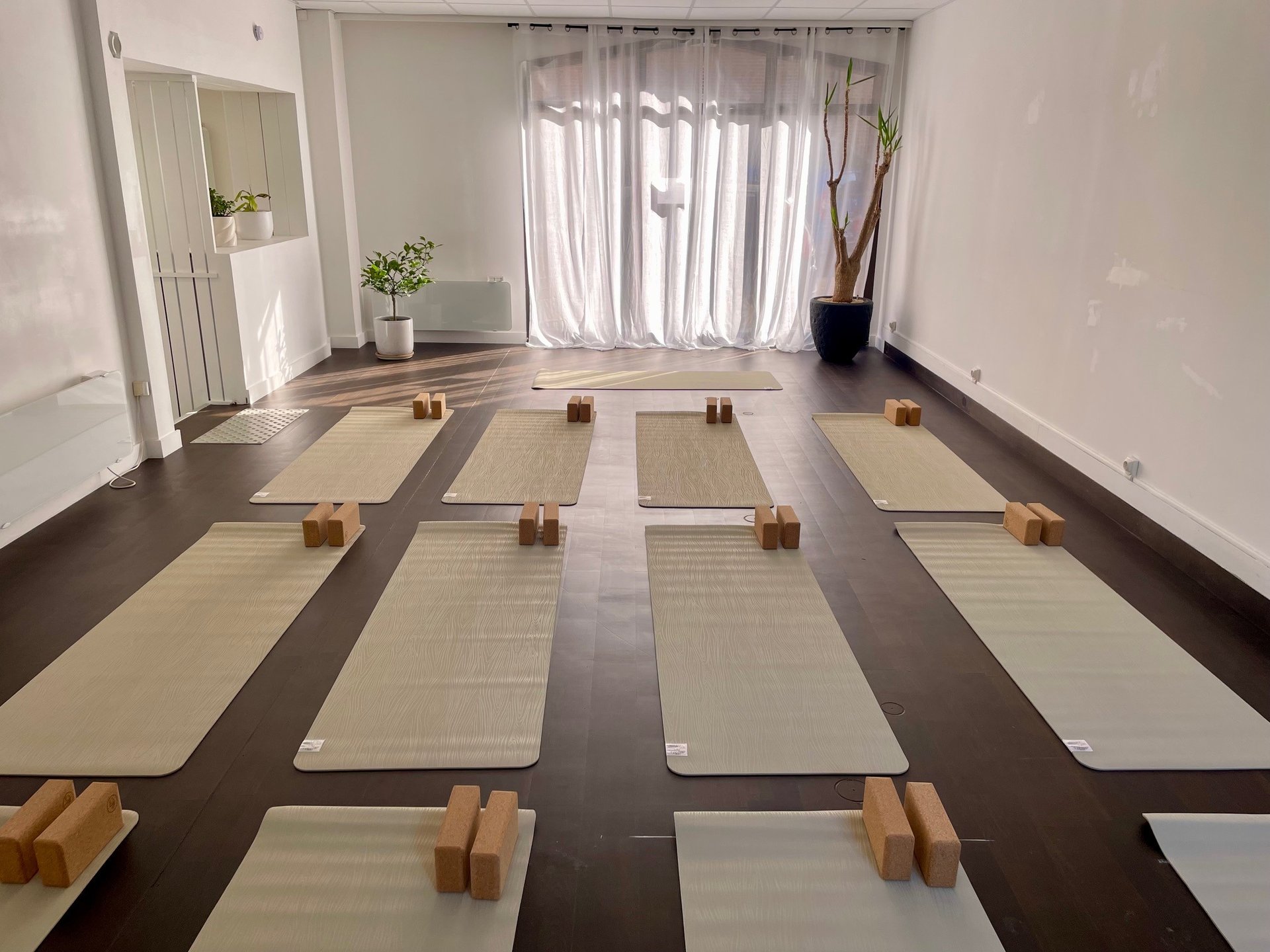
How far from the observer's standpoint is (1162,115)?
3711 mm

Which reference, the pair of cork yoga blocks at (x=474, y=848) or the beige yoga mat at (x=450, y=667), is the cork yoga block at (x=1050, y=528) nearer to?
the beige yoga mat at (x=450, y=667)

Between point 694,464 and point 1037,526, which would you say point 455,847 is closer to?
point 1037,526

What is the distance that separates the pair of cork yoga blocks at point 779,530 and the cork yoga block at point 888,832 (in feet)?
5.02

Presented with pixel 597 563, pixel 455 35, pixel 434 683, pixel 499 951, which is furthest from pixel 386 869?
pixel 455 35

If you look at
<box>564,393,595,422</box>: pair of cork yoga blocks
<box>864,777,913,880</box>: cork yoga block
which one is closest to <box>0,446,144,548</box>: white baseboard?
<box>564,393,595,422</box>: pair of cork yoga blocks

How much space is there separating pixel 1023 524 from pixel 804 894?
2.18m

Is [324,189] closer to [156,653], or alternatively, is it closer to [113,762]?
[156,653]

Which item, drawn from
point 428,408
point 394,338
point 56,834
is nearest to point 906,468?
point 428,408

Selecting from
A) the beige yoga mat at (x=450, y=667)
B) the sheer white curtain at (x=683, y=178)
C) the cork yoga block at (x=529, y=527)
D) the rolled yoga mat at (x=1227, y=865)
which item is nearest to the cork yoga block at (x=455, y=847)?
the beige yoga mat at (x=450, y=667)

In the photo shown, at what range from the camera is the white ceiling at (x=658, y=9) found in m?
6.05

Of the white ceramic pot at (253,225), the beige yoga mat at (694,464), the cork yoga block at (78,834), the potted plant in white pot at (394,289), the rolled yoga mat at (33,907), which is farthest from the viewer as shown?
the potted plant in white pot at (394,289)

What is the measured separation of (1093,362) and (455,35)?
16.7 feet

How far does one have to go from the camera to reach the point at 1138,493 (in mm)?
3777

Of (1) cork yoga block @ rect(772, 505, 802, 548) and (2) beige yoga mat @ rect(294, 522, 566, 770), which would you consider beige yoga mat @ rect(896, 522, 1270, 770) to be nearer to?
(1) cork yoga block @ rect(772, 505, 802, 548)
